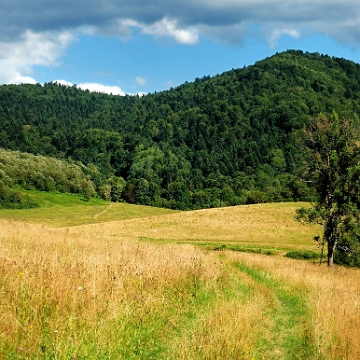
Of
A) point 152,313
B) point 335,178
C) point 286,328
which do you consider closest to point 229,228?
point 335,178

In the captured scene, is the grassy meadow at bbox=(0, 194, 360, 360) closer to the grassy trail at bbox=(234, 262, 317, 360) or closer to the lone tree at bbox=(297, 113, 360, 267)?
the grassy trail at bbox=(234, 262, 317, 360)

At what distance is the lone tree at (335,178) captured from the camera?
2646 cm

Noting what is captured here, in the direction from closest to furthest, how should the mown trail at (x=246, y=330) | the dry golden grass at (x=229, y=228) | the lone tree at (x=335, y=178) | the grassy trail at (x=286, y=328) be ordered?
1. the mown trail at (x=246, y=330)
2. the grassy trail at (x=286, y=328)
3. the lone tree at (x=335, y=178)
4. the dry golden grass at (x=229, y=228)

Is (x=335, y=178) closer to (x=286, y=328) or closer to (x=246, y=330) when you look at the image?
(x=286, y=328)

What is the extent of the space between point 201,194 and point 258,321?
152293mm

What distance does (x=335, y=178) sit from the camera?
2680 cm

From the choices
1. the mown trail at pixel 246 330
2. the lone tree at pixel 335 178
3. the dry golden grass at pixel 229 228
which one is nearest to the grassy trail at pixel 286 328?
the mown trail at pixel 246 330

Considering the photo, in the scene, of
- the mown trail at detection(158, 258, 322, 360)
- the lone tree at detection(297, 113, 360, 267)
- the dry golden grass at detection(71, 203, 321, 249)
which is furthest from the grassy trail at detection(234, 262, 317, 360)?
the dry golden grass at detection(71, 203, 321, 249)

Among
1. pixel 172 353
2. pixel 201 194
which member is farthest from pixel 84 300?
pixel 201 194

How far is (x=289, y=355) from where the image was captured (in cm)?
671

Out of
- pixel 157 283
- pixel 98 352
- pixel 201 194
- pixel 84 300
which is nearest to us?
pixel 98 352

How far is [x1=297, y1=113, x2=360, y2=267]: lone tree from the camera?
86.8 ft

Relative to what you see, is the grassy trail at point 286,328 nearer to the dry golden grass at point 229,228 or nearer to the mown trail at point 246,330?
the mown trail at point 246,330

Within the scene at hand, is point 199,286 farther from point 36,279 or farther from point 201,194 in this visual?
point 201,194
